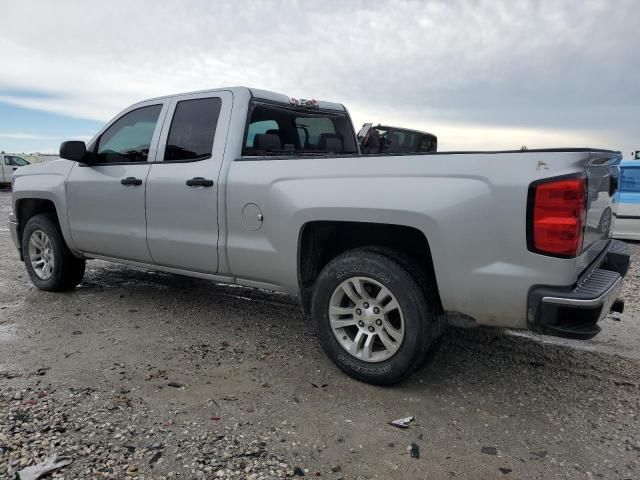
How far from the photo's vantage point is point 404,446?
8.59 feet

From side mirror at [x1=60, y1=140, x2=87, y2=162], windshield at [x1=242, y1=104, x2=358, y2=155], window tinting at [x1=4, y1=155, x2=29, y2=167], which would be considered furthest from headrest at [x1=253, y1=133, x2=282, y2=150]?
window tinting at [x1=4, y1=155, x2=29, y2=167]

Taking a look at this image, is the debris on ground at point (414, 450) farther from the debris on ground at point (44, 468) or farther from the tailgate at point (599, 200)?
the debris on ground at point (44, 468)

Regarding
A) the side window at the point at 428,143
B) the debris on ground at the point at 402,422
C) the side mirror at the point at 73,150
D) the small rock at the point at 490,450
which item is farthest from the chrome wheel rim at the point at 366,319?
the side window at the point at 428,143

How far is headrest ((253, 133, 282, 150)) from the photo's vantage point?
13.6 ft

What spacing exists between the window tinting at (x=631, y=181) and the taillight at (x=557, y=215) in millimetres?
7883

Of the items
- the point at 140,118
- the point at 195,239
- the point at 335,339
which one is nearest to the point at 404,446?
the point at 335,339

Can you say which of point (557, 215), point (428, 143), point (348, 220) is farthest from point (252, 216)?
point (428, 143)

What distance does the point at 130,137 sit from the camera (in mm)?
4746

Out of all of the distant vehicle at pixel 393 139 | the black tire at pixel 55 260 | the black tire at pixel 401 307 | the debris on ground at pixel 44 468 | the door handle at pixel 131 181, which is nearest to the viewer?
the debris on ground at pixel 44 468

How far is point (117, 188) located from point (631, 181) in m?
8.73

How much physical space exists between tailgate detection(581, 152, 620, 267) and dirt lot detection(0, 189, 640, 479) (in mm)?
935

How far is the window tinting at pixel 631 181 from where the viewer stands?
9.22 metres

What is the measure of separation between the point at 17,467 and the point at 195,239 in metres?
2.00

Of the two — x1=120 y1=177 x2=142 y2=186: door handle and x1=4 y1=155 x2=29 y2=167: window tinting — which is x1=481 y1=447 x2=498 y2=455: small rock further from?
x1=4 y1=155 x2=29 y2=167: window tinting
